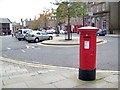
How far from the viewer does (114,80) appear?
5.69 meters

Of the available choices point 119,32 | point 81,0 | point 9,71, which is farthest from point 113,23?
point 9,71

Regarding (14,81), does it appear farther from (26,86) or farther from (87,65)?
(87,65)

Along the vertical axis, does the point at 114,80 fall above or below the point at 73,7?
below

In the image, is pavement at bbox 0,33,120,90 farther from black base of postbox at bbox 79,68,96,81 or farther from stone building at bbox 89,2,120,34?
stone building at bbox 89,2,120,34

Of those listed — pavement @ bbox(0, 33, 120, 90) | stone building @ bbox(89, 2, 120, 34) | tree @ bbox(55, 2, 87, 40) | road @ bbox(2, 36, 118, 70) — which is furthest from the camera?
stone building @ bbox(89, 2, 120, 34)

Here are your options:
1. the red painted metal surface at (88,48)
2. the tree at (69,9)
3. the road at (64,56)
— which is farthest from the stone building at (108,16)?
the red painted metal surface at (88,48)

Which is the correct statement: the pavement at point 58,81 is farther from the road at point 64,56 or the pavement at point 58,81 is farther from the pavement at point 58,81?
the road at point 64,56

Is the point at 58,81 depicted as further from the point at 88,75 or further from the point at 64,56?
the point at 64,56

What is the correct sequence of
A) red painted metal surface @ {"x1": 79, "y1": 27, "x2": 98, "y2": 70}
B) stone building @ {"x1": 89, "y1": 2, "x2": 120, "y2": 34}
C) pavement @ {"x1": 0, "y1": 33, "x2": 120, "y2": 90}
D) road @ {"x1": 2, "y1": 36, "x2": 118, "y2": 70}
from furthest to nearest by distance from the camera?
stone building @ {"x1": 89, "y1": 2, "x2": 120, "y2": 34}, road @ {"x1": 2, "y1": 36, "x2": 118, "y2": 70}, red painted metal surface @ {"x1": 79, "y1": 27, "x2": 98, "y2": 70}, pavement @ {"x1": 0, "y1": 33, "x2": 120, "y2": 90}

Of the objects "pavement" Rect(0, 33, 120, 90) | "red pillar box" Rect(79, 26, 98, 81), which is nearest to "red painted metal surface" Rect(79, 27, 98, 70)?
"red pillar box" Rect(79, 26, 98, 81)

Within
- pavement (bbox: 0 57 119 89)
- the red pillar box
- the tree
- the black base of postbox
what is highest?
the tree

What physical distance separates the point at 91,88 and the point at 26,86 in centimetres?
172

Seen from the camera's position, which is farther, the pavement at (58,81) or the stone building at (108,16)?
the stone building at (108,16)

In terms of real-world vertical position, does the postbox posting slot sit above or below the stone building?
below
